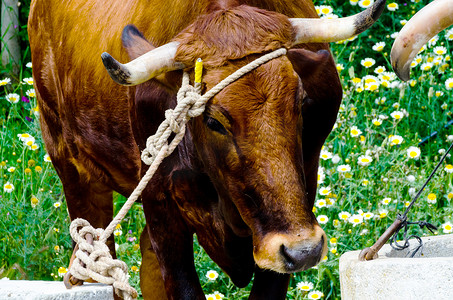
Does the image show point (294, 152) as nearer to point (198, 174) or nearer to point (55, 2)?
point (198, 174)

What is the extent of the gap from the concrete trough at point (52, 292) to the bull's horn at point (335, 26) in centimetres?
120

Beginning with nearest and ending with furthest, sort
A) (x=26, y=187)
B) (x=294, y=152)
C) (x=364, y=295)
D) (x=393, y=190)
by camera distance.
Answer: (x=364, y=295)
(x=294, y=152)
(x=393, y=190)
(x=26, y=187)

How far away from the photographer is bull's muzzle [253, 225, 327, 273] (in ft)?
7.96

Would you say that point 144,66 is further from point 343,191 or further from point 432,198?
point 432,198

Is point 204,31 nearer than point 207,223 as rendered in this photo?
Yes

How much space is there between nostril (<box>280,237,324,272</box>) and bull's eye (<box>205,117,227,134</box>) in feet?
1.39

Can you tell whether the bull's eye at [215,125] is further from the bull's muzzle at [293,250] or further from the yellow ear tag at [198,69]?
the bull's muzzle at [293,250]

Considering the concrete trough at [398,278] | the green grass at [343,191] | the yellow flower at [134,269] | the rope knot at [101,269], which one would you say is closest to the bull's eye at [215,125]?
the concrete trough at [398,278]

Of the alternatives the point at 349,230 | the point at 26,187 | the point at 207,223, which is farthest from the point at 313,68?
the point at 26,187

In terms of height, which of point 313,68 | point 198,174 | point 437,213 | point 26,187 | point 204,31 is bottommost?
point 437,213

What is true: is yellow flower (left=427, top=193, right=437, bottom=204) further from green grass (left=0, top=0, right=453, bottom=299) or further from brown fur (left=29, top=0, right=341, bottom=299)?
brown fur (left=29, top=0, right=341, bottom=299)

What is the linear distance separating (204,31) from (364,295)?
101 cm

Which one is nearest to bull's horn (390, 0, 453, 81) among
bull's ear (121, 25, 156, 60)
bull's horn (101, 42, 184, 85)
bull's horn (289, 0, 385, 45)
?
bull's horn (289, 0, 385, 45)

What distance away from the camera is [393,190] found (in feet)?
14.2
